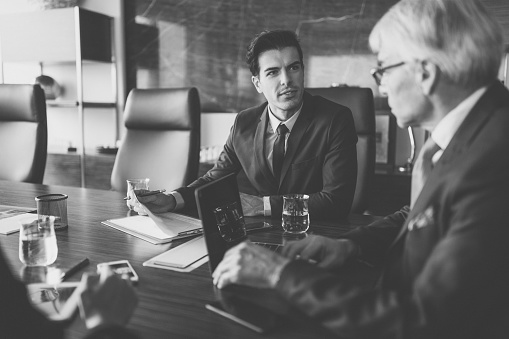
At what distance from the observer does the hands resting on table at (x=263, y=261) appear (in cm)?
87

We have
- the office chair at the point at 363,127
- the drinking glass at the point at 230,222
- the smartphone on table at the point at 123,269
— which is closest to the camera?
the smartphone on table at the point at 123,269

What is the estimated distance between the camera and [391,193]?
2.96m

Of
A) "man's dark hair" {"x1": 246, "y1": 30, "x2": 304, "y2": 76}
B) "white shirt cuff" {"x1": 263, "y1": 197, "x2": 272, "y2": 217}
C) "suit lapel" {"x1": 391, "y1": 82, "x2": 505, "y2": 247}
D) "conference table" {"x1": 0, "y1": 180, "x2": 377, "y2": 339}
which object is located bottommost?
"conference table" {"x1": 0, "y1": 180, "x2": 377, "y2": 339}

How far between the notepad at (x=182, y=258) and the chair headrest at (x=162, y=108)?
3.89 ft

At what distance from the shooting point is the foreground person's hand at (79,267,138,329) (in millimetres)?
777

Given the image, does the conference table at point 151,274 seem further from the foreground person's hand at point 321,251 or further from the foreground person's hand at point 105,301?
the foreground person's hand at point 321,251

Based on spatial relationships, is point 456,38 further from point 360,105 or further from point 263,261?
point 360,105

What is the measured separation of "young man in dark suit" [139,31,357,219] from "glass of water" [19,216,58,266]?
73 cm

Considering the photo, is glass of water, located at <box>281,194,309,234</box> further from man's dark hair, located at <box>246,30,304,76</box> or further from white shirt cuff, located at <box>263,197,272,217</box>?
man's dark hair, located at <box>246,30,304,76</box>

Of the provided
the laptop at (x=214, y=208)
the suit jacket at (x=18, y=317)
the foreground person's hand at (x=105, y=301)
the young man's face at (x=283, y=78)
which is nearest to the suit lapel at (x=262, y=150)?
the young man's face at (x=283, y=78)

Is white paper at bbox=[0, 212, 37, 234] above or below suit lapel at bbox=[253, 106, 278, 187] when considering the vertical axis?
below

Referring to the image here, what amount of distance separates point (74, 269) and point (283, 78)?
1214 mm

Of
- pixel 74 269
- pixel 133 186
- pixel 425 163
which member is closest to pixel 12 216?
pixel 133 186

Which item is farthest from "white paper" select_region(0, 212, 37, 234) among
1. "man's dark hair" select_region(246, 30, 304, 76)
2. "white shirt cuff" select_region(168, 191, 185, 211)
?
"man's dark hair" select_region(246, 30, 304, 76)
